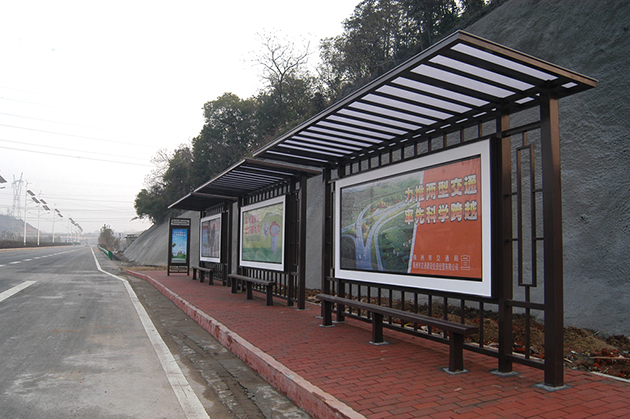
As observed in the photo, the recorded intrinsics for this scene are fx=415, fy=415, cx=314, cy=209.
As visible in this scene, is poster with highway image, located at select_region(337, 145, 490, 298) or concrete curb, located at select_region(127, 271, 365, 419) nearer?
concrete curb, located at select_region(127, 271, 365, 419)

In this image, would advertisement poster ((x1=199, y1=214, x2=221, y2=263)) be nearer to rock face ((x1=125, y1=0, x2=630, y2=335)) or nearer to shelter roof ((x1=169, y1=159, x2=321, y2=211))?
shelter roof ((x1=169, y1=159, x2=321, y2=211))

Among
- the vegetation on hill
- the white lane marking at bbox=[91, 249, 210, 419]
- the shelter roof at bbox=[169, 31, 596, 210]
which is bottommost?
the white lane marking at bbox=[91, 249, 210, 419]

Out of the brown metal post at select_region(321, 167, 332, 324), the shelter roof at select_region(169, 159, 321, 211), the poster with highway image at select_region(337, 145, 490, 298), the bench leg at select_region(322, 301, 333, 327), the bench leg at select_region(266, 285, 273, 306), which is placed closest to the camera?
the poster with highway image at select_region(337, 145, 490, 298)

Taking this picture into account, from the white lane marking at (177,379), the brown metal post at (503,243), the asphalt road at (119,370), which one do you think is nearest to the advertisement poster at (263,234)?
the asphalt road at (119,370)

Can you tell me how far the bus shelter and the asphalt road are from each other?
257 centimetres

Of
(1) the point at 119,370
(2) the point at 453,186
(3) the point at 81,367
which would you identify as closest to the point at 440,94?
(2) the point at 453,186

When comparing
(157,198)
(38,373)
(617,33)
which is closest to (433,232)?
(38,373)

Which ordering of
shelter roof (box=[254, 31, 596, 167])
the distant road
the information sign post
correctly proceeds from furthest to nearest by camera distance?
the information sign post, the distant road, shelter roof (box=[254, 31, 596, 167])

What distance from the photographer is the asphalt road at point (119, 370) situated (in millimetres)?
4215

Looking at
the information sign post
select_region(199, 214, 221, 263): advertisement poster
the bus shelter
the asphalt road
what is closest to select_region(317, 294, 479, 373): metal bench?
the bus shelter

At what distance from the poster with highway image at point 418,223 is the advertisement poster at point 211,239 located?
8701mm

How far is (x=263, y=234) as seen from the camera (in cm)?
1157

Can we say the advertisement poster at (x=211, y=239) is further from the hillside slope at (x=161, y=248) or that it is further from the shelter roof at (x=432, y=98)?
the hillside slope at (x=161, y=248)

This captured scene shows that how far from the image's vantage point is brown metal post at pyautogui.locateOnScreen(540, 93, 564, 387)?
417 centimetres
